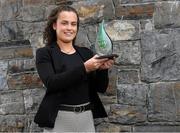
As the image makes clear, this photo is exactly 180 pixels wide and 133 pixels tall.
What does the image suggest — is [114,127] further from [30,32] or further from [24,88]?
[30,32]

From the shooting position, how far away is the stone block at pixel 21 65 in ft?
12.6

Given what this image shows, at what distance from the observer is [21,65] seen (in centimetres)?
385

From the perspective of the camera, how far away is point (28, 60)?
3.84 m

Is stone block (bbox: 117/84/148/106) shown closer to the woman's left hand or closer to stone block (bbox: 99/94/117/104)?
stone block (bbox: 99/94/117/104)

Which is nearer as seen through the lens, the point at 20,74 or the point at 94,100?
the point at 94,100

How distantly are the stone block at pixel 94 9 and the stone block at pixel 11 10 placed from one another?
0.57 meters

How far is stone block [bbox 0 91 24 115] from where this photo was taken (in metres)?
3.85

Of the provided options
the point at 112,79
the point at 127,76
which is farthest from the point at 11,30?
the point at 127,76

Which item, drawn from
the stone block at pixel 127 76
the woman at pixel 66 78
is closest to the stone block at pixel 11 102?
the stone block at pixel 127 76

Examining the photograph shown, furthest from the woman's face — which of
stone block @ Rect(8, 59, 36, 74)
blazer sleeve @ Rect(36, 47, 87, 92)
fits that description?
stone block @ Rect(8, 59, 36, 74)

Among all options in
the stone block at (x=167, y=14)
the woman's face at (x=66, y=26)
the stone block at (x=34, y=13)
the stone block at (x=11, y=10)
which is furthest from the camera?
the stone block at (x=11, y=10)

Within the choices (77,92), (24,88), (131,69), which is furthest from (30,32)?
(77,92)

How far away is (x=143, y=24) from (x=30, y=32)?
1034mm

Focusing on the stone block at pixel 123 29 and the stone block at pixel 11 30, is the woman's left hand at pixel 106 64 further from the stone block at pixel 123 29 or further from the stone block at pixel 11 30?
the stone block at pixel 11 30
